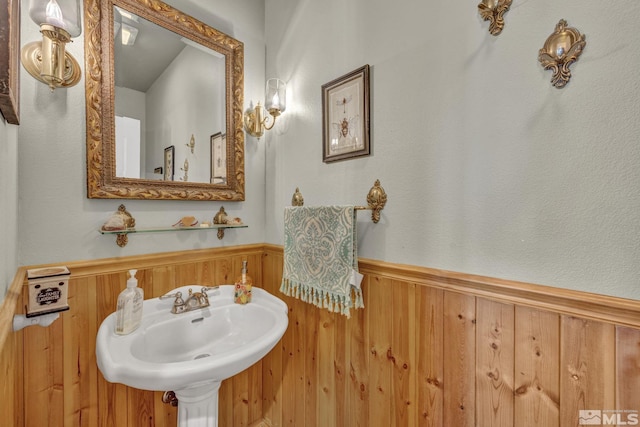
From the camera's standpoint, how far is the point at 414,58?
967 millimetres

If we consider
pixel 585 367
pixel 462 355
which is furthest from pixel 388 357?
pixel 585 367

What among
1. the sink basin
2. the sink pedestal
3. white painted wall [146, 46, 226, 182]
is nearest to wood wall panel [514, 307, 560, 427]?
Answer: the sink basin

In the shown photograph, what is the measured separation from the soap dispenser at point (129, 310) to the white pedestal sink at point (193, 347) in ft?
0.09

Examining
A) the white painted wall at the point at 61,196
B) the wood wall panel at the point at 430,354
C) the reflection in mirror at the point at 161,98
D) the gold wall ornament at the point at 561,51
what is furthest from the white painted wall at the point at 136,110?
the gold wall ornament at the point at 561,51

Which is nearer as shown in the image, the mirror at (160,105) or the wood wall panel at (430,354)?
the wood wall panel at (430,354)

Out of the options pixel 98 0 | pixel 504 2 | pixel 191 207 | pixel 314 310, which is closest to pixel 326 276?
pixel 314 310

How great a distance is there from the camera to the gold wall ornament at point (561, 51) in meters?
0.66

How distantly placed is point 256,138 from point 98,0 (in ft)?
2.73

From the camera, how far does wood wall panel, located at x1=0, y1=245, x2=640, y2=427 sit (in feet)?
2.18

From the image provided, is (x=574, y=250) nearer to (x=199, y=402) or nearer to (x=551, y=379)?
(x=551, y=379)

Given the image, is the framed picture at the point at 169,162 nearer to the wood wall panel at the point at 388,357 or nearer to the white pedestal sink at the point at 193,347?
the wood wall panel at the point at 388,357

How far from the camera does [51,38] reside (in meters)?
0.91

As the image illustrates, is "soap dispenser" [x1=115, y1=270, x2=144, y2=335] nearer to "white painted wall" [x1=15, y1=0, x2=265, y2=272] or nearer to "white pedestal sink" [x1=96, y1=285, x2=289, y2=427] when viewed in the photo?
"white pedestal sink" [x1=96, y1=285, x2=289, y2=427]

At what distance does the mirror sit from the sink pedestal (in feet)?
2.66
